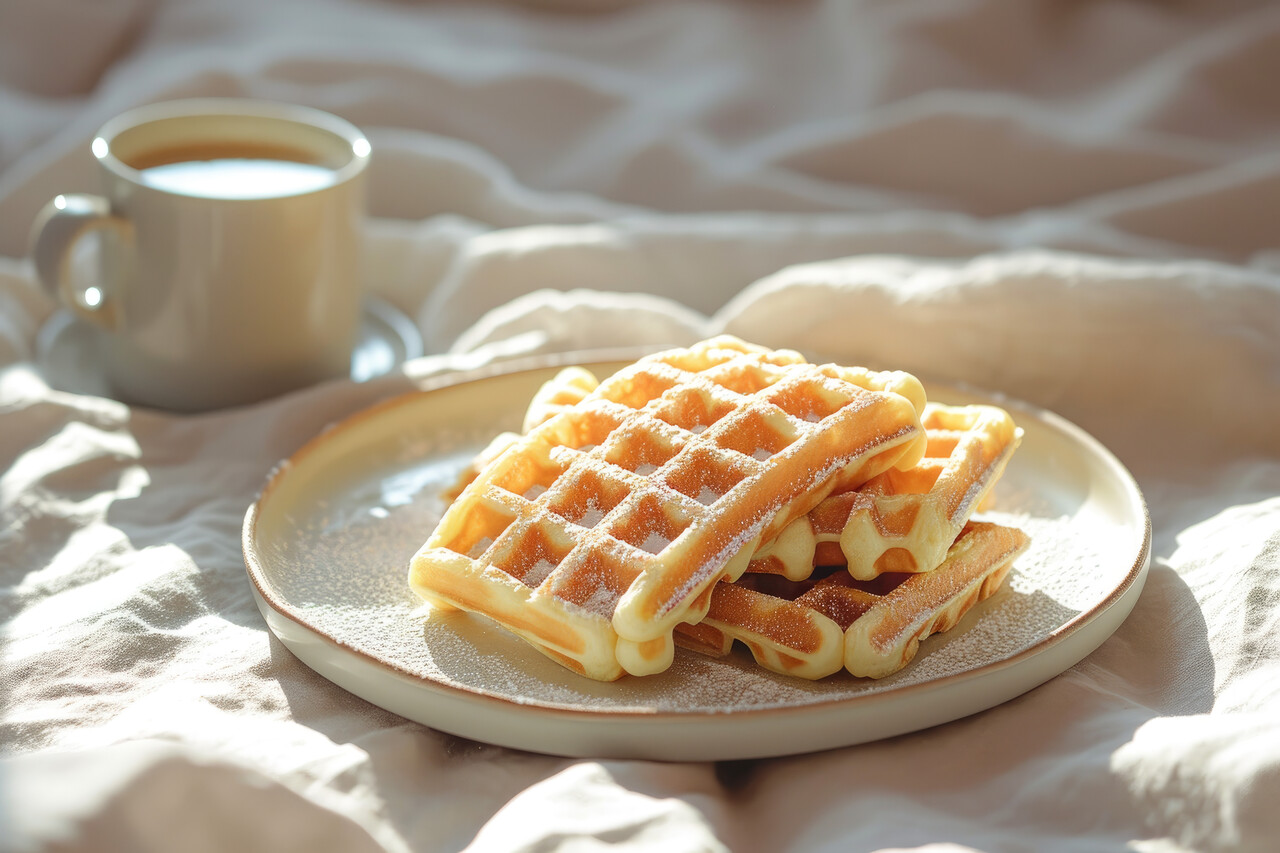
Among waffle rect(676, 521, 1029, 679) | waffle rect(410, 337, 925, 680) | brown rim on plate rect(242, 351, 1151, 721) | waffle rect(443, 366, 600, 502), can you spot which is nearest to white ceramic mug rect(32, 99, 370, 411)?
brown rim on plate rect(242, 351, 1151, 721)

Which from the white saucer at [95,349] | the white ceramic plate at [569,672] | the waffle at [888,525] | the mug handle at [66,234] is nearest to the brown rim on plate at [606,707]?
the white ceramic plate at [569,672]

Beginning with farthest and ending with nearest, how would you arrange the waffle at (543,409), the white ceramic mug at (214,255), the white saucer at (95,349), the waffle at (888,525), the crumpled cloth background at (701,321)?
the white saucer at (95,349)
the white ceramic mug at (214,255)
the waffle at (543,409)
the waffle at (888,525)
the crumpled cloth background at (701,321)

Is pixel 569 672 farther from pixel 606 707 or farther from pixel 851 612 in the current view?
pixel 851 612

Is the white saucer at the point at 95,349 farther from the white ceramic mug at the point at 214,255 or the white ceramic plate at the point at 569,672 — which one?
the white ceramic plate at the point at 569,672

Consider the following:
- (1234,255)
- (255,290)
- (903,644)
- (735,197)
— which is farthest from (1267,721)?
(735,197)

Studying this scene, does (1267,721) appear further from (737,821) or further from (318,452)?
(318,452)

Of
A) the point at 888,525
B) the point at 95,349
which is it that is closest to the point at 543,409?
the point at 888,525
